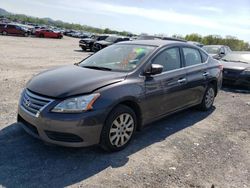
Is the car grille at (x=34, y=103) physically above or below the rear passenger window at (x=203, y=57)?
below

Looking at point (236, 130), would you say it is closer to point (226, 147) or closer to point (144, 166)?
point (226, 147)

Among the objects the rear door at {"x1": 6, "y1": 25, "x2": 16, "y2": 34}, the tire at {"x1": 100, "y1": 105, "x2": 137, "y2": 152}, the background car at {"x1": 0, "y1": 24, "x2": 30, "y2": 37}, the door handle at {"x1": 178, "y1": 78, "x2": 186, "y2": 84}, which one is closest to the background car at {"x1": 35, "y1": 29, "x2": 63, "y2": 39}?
the background car at {"x1": 0, "y1": 24, "x2": 30, "y2": 37}

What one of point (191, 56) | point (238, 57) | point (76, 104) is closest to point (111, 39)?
point (238, 57)

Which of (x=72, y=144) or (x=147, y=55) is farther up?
(x=147, y=55)

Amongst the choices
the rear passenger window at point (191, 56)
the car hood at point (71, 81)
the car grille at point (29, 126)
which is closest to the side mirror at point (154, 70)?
the car hood at point (71, 81)

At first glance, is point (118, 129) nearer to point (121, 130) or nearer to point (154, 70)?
point (121, 130)

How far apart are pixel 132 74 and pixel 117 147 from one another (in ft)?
3.85

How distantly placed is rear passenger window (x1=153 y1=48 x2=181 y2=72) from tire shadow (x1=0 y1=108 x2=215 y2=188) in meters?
1.31

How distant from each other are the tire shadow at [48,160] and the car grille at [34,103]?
25.0 inches

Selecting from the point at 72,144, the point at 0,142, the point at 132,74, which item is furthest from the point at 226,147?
the point at 0,142

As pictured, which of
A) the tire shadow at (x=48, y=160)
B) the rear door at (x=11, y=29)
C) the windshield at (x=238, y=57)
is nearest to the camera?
the tire shadow at (x=48, y=160)

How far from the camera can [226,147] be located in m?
4.99

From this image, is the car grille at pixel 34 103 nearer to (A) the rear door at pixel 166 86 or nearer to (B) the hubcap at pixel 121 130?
(B) the hubcap at pixel 121 130

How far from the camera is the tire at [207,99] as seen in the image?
267 inches
